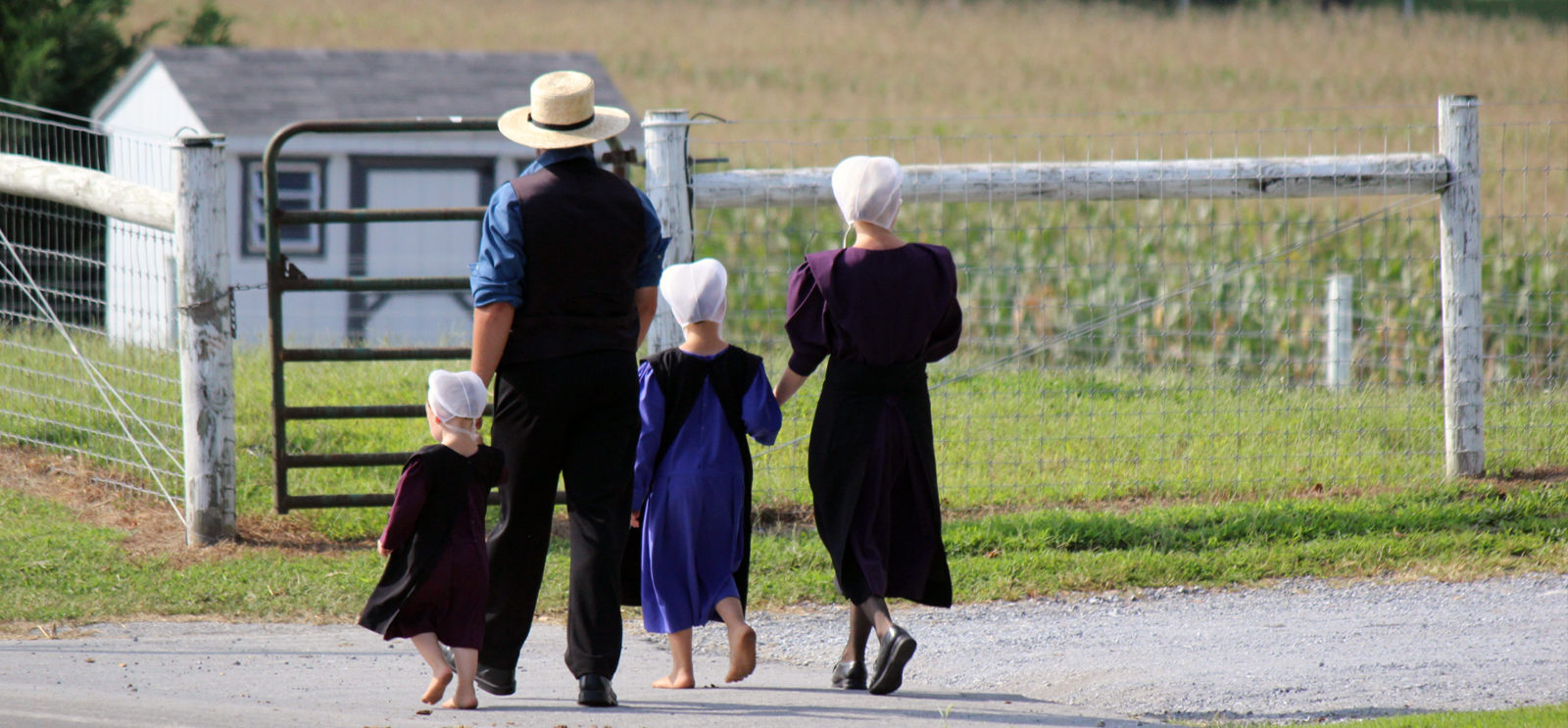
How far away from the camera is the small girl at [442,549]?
13.8 ft

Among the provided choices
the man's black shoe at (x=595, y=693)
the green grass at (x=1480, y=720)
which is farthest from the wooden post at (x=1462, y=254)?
the man's black shoe at (x=595, y=693)

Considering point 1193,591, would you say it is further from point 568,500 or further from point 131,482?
point 131,482

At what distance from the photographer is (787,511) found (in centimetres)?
686

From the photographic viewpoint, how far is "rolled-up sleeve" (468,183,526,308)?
419 cm

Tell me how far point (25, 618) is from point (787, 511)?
10.6 feet

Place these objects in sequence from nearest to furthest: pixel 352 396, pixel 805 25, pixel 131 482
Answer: pixel 131 482 → pixel 352 396 → pixel 805 25

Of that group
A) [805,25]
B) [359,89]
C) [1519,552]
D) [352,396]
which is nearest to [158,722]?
[352,396]

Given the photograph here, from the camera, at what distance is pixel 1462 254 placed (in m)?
6.83

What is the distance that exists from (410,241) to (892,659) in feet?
48.4

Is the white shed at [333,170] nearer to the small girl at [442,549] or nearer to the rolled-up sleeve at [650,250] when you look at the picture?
the rolled-up sleeve at [650,250]

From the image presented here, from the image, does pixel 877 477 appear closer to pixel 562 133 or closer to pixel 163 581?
pixel 562 133

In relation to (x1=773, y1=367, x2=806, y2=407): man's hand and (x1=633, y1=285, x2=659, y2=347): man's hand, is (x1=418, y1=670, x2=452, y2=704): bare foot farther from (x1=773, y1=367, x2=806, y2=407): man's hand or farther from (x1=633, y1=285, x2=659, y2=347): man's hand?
(x1=773, y1=367, x2=806, y2=407): man's hand

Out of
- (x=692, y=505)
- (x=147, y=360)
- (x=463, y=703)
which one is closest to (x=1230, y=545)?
(x=692, y=505)

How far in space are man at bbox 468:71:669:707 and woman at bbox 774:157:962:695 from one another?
0.63m
